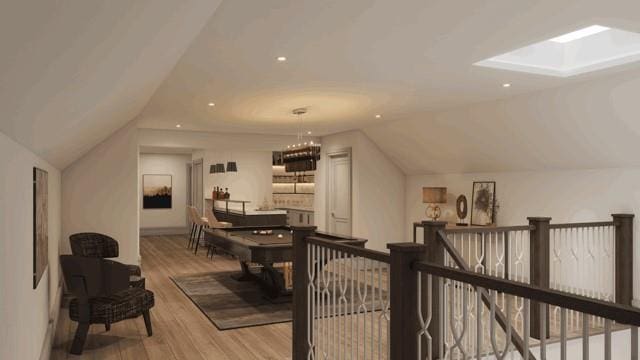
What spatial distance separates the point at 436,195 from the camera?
8.25 m

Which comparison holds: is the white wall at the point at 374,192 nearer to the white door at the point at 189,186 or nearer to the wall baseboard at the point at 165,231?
the white door at the point at 189,186

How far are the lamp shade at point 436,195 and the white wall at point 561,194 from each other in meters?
0.34

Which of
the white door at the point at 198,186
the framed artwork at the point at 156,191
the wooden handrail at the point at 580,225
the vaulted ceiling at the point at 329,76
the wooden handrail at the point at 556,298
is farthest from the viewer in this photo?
the framed artwork at the point at 156,191

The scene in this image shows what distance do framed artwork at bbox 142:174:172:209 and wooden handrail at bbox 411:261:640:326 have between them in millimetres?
13487

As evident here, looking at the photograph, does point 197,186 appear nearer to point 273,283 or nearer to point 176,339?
point 273,283

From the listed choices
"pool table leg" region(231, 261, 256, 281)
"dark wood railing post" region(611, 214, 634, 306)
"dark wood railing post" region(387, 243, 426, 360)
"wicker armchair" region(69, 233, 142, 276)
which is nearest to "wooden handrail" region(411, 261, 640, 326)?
"dark wood railing post" region(387, 243, 426, 360)

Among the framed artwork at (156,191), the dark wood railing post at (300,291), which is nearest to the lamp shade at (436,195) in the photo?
the dark wood railing post at (300,291)

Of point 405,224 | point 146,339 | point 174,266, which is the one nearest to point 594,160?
point 405,224

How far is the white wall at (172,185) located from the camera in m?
14.5

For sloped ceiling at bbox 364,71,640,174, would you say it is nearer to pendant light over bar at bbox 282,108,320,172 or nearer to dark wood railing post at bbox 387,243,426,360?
pendant light over bar at bbox 282,108,320,172

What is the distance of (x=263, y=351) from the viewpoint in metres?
4.49

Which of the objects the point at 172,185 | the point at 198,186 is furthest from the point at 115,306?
the point at 172,185

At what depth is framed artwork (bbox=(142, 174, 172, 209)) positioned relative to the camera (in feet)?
47.4

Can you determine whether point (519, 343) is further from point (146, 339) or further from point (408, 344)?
point (146, 339)
